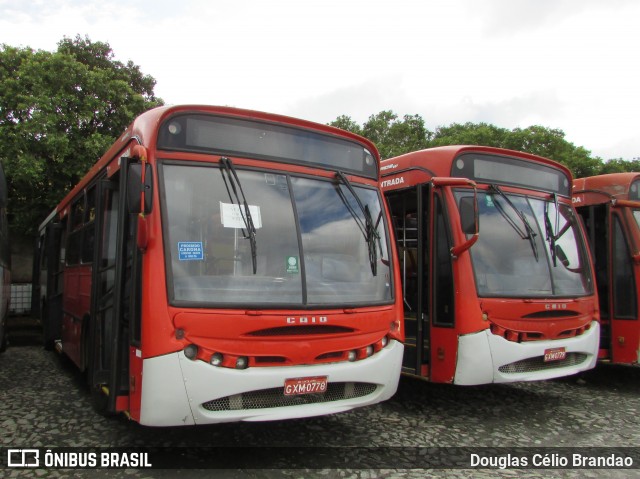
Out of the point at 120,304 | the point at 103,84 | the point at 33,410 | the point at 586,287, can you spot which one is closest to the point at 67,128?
the point at 103,84

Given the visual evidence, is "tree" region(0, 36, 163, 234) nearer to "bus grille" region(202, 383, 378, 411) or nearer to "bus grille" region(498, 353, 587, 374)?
"bus grille" region(202, 383, 378, 411)

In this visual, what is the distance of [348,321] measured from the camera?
4.48 meters

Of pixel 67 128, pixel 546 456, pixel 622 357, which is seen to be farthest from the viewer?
pixel 67 128

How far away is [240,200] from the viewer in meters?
4.31

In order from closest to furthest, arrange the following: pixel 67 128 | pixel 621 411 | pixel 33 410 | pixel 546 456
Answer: pixel 546 456
pixel 33 410
pixel 621 411
pixel 67 128

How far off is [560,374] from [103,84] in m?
14.6

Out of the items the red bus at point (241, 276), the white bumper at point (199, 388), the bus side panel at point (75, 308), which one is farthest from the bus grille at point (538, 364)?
the bus side panel at point (75, 308)

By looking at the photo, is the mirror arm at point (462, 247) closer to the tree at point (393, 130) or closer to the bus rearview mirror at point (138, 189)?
the bus rearview mirror at point (138, 189)

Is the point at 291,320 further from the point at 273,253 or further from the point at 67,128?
the point at 67,128

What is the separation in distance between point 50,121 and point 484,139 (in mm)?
19428

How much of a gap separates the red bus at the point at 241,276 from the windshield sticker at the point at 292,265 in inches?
0.5

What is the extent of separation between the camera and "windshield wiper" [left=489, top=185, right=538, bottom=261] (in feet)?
20.3

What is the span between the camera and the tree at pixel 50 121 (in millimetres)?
14258

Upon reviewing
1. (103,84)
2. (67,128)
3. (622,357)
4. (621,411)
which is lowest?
(621,411)
